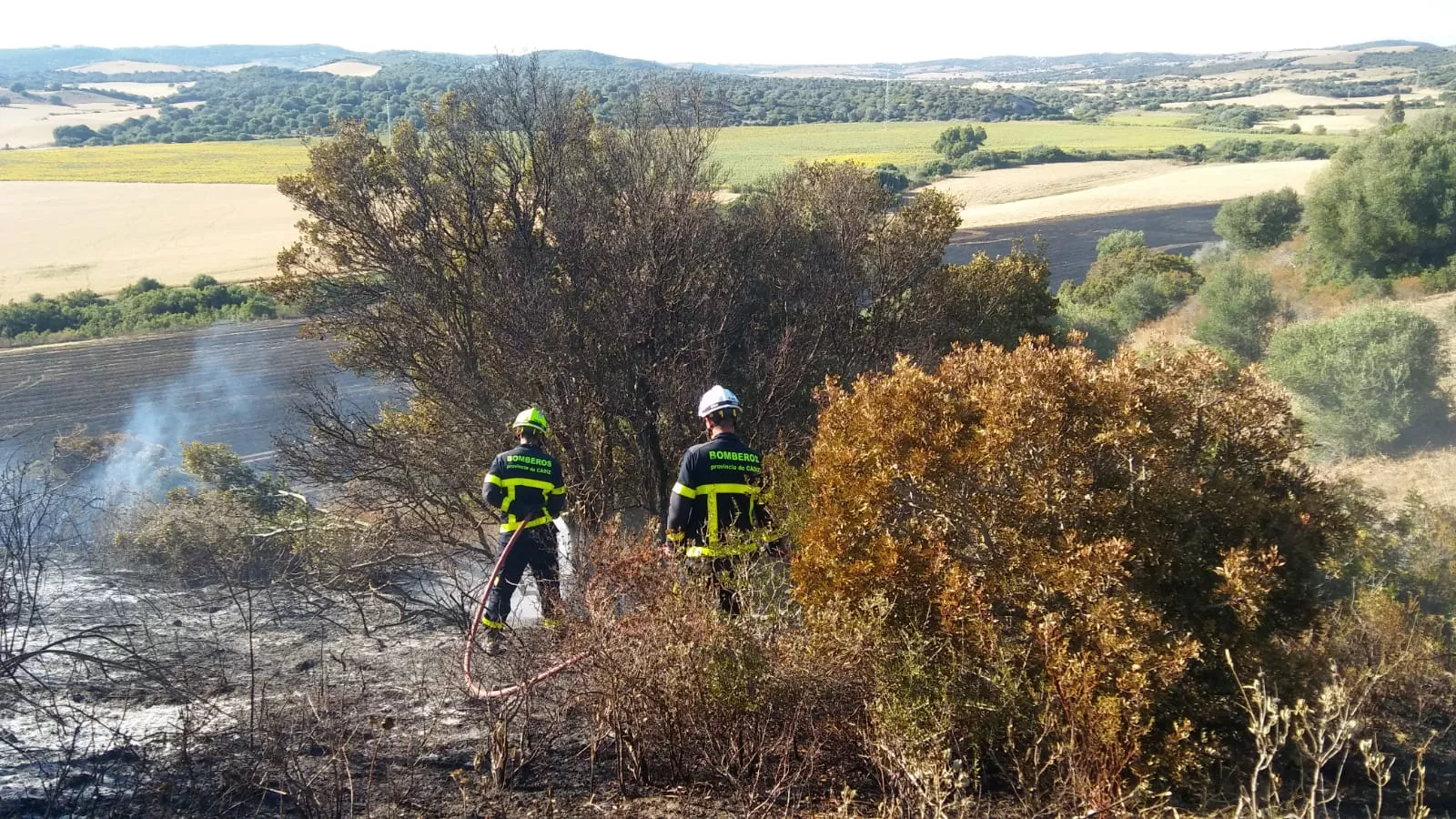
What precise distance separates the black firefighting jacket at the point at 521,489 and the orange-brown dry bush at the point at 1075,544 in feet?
8.95

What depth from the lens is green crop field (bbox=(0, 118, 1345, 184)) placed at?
52312 mm

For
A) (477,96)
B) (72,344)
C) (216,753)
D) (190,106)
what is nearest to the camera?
(216,753)

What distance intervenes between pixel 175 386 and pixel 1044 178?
48.3m

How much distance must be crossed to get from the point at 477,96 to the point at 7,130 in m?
73.4

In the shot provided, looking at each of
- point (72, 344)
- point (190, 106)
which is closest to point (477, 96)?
point (72, 344)

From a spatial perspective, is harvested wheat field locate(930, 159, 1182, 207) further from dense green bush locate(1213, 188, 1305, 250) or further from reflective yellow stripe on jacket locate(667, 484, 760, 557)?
reflective yellow stripe on jacket locate(667, 484, 760, 557)

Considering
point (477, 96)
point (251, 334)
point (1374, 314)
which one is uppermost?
point (477, 96)

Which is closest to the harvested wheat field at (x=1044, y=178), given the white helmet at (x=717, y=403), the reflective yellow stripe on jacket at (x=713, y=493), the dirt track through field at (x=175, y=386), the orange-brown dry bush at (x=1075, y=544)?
the dirt track through field at (x=175, y=386)

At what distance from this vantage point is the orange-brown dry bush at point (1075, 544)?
3.96 meters

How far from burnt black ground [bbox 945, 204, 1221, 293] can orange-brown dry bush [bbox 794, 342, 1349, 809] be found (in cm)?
3085

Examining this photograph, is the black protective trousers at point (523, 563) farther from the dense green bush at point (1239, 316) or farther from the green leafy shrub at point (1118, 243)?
the green leafy shrub at point (1118, 243)

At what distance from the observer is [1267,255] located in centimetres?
3056

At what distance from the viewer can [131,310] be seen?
97.6 ft

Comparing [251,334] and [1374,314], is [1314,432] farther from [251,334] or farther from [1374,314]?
[251,334]
